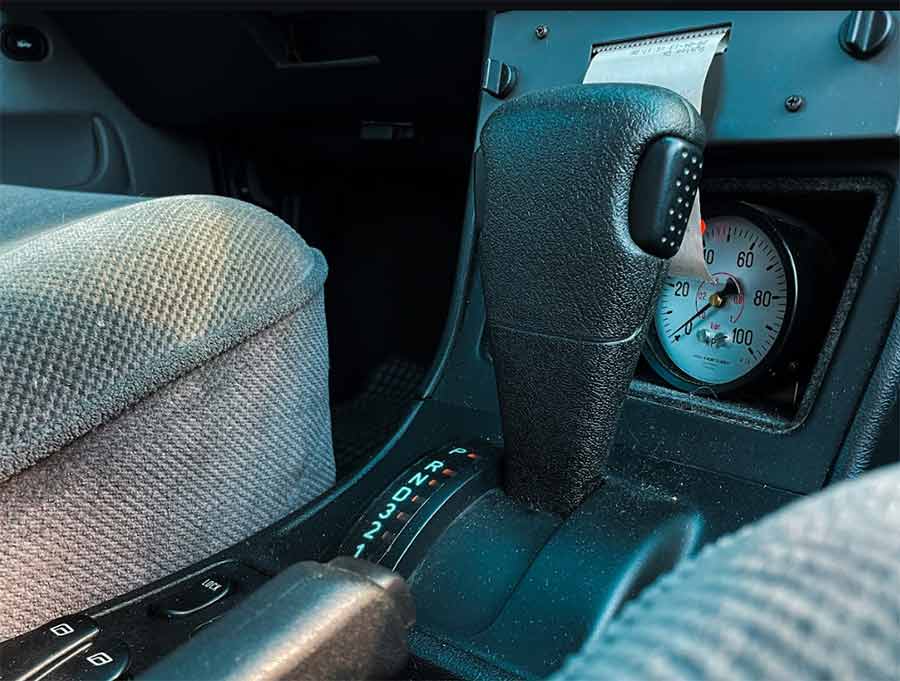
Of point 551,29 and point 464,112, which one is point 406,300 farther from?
point 551,29

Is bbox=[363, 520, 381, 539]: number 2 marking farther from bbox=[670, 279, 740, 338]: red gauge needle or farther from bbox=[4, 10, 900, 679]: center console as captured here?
bbox=[670, 279, 740, 338]: red gauge needle

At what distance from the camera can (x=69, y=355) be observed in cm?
46

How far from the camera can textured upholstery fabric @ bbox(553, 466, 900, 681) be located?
0.15 meters

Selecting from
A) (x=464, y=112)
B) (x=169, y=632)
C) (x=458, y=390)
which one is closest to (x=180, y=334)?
(x=169, y=632)

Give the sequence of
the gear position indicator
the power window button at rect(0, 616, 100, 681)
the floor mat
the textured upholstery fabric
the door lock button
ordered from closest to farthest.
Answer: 1. the textured upholstery fabric
2. the power window button at rect(0, 616, 100, 681)
3. the gear position indicator
4. the floor mat
5. the door lock button

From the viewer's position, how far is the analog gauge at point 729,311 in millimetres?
685

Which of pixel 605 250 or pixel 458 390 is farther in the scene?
pixel 458 390

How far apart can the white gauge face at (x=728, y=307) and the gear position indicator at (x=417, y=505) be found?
23 centimetres

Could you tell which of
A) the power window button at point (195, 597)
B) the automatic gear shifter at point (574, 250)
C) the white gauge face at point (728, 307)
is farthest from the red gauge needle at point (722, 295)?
the power window button at point (195, 597)

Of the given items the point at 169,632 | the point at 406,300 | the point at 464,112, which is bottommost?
the point at 406,300

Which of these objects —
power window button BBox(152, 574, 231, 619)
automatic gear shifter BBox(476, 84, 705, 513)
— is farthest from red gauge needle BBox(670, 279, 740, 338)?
power window button BBox(152, 574, 231, 619)

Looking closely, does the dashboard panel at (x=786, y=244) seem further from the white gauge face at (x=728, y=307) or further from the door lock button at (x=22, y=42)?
the door lock button at (x=22, y=42)

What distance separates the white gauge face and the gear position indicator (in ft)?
0.75

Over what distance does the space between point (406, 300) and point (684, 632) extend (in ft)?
4.48
